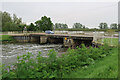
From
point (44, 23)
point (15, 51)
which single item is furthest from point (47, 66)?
point (44, 23)

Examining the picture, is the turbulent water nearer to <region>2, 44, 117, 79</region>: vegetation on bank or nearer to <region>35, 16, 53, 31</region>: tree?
<region>2, 44, 117, 79</region>: vegetation on bank

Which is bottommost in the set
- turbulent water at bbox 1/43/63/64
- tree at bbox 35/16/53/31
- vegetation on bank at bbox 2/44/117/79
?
turbulent water at bbox 1/43/63/64

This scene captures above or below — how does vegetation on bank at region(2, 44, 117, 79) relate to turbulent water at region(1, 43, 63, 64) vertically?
above

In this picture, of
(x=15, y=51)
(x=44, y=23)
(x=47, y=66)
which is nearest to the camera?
(x=47, y=66)

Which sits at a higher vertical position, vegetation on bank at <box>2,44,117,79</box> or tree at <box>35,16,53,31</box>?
tree at <box>35,16,53,31</box>

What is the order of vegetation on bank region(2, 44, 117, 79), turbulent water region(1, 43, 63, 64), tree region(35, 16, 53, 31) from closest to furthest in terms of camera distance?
vegetation on bank region(2, 44, 117, 79) < turbulent water region(1, 43, 63, 64) < tree region(35, 16, 53, 31)

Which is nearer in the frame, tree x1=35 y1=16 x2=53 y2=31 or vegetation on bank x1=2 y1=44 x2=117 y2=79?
vegetation on bank x1=2 y1=44 x2=117 y2=79

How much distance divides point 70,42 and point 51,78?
27491mm

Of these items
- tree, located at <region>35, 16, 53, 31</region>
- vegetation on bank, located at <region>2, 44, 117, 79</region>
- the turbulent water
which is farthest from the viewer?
tree, located at <region>35, 16, 53, 31</region>

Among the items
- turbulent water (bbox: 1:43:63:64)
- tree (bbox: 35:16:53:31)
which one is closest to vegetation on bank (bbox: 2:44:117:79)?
turbulent water (bbox: 1:43:63:64)

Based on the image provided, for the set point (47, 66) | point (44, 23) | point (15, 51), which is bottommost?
point (15, 51)

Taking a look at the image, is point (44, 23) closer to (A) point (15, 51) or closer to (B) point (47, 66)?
(A) point (15, 51)

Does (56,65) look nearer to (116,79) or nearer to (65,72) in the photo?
(65,72)

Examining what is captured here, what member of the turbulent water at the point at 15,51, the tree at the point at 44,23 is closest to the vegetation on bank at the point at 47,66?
the turbulent water at the point at 15,51
